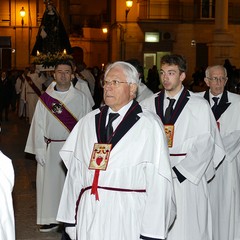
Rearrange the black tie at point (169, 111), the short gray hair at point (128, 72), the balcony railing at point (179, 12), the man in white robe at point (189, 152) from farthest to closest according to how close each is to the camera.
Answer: the balcony railing at point (179, 12) → the black tie at point (169, 111) → the man in white robe at point (189, 152) → the short gray hair at point (128, 72)

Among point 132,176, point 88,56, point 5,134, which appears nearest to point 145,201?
point 132,176

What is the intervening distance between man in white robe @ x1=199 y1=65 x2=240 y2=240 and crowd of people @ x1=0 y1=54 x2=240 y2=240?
0.4 inches

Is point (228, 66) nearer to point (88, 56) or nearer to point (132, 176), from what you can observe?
point (132, 176)

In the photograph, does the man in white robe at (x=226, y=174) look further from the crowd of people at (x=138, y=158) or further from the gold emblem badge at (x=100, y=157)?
the gold emblem badge at (x=100, y=157)

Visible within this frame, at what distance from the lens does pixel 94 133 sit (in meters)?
5.56

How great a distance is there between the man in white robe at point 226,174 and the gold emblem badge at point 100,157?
3.06 m

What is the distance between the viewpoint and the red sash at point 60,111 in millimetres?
9109

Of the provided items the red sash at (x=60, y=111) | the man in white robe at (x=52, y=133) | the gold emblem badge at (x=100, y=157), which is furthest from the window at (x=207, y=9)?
the gold emblem badge at (x=100, y=157)

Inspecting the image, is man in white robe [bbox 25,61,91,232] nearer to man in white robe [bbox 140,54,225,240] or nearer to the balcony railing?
man in white robe [bbox 140,54,225,240]

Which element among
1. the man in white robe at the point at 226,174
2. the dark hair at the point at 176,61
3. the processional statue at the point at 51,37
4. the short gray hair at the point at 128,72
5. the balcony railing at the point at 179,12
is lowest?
the man in white robe at the point at 226,174

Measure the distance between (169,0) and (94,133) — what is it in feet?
132

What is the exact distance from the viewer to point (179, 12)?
4497 centimetres

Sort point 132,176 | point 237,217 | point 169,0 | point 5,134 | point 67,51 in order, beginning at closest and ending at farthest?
point 132,176 < point 237,217 < point 67,51 < point 5,134 < point 169,0

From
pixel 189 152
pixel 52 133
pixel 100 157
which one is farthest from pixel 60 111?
pixel 100 157
